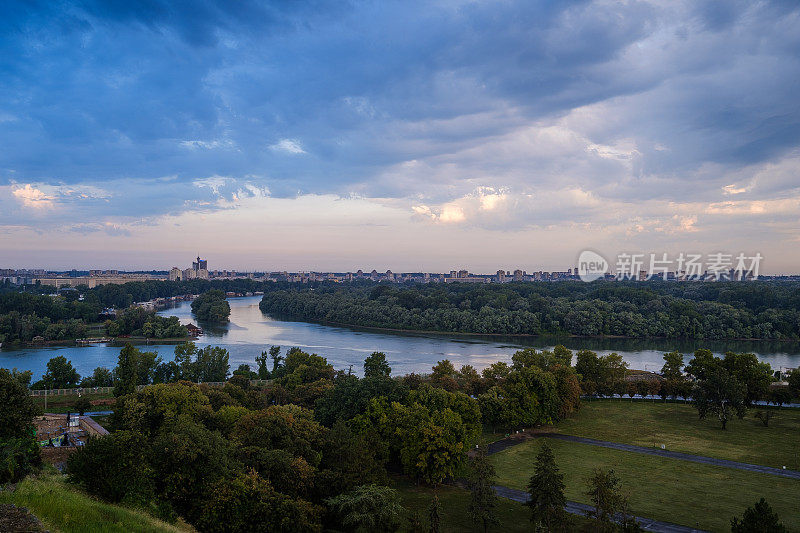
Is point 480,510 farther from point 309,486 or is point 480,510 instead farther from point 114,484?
point 114,484

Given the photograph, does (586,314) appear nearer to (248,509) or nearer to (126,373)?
(126,373)

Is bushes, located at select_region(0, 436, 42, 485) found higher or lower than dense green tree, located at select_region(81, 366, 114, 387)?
higher

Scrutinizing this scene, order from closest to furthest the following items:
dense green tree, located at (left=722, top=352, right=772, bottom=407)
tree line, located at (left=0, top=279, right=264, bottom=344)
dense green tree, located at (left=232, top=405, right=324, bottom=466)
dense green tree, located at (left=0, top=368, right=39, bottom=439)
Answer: dense green tree, located at (left=0, top=368, right=39, bottom=439), dense green tree, located at (left=232, top=405, right=324, bottom=466), dense green tree, located at (left=722, top=352, right=772, bottom=407), tree line, located at (left=0, top=279, right=264, bottom=344)

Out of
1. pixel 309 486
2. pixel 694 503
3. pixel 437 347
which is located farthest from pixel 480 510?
pixel 437 347

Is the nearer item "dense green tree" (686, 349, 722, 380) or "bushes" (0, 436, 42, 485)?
"bushes" (0, 436, 42, 485)

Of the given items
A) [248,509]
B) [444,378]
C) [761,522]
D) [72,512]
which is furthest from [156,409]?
[761,522]

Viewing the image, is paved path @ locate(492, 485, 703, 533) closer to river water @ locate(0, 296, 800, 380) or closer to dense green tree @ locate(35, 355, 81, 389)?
river water @ locate(0, 296, 800, 380)

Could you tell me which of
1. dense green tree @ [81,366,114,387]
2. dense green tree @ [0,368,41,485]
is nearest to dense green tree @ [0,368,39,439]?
dense green tree @ [0,368,41,485]
